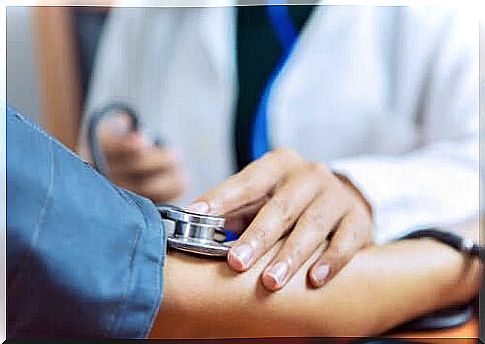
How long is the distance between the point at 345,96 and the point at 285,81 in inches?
2.1

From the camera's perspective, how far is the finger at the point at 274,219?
63cm

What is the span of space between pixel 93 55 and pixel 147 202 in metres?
0.14

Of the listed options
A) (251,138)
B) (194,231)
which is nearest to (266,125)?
(251,138)

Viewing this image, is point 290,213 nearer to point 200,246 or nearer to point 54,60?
point 200,246

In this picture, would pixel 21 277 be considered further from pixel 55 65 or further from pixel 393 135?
pixel 393 135

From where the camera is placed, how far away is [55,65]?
68 cm

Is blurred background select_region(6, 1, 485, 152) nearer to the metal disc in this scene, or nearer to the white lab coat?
the white lab coat

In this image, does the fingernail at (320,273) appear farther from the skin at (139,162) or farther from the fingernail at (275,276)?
the skin at (139,162)

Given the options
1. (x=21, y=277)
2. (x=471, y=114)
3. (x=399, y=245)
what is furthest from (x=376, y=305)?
(x=21, y=277)

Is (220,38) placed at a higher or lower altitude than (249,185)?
higher

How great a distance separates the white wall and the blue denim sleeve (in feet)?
0.15

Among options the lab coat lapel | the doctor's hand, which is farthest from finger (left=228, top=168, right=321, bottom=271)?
the lab coat lapel

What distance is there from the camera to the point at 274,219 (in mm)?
645

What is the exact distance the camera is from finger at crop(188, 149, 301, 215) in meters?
0.66
